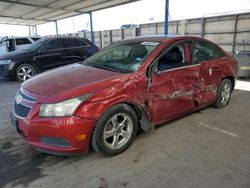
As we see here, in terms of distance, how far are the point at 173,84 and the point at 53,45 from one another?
6411 mm

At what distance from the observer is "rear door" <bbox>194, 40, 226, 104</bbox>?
386cm

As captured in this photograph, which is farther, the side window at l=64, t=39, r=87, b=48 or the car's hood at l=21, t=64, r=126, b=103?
the side window at l=64, t=39, r=87, b=48

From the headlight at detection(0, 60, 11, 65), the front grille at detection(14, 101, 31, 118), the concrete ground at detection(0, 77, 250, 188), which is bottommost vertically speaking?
the concrete ground at detection(0, 77, 250, 188)

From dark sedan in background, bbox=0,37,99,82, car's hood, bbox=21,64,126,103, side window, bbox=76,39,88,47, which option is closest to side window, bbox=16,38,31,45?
dark sedan in background, bbox=0,37,99,82

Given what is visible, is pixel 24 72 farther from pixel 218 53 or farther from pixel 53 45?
pixel 218 53

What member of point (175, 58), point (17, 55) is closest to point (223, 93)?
point (175, 58)

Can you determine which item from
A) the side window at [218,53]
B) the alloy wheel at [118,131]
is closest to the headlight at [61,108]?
the alloy wheel at [118,131]

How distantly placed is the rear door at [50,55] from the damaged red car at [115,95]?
4.91m

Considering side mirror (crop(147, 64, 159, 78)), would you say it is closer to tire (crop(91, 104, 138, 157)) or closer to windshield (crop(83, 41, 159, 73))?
windshield (crop(83, 41, 159, 73))

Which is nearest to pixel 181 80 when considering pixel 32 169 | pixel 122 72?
pixel 122 72

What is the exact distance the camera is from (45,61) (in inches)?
326

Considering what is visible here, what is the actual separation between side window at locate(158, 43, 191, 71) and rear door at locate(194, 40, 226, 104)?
23 centimetres

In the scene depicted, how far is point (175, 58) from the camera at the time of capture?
353 centimetres

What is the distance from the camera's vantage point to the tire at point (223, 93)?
14.6 ft
